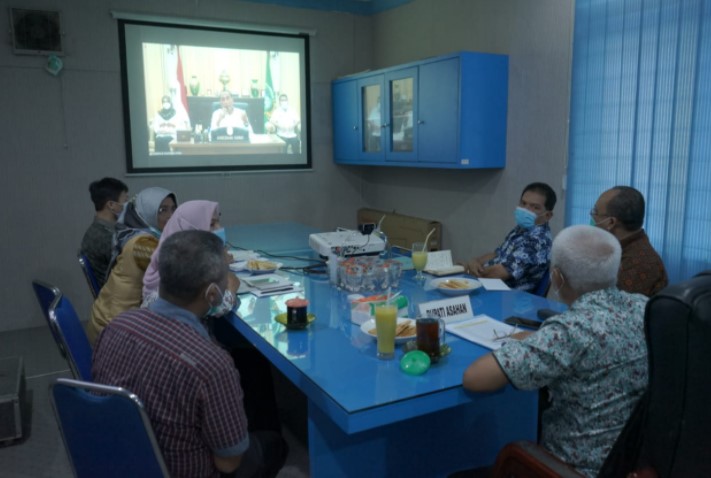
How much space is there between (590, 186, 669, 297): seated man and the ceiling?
10.9ft

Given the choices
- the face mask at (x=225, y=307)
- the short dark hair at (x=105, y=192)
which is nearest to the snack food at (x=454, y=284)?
the face mask at (x=225, y=307)

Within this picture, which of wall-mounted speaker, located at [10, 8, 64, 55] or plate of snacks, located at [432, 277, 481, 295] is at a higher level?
wall-mounted speaker, located at [10, 8, 64, 55]

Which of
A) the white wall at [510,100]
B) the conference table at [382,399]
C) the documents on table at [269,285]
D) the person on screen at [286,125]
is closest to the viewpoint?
the conference table at [382,399]

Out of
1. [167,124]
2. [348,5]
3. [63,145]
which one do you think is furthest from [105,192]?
[348,5]

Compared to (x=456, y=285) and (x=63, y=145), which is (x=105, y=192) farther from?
(x=456, y=285)

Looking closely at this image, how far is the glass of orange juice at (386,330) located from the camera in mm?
1638

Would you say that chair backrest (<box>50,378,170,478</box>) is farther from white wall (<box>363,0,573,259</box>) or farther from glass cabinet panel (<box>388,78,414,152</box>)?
glass cabinet panel (<box>388,78,414,152</box>)

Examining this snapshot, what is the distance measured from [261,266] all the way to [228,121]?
2562mm

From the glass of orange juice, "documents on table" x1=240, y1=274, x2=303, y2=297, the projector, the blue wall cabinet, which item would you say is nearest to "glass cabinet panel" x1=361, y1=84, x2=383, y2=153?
the blue wall cabinet

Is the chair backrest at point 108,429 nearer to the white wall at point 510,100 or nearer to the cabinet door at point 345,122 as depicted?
the white wall at point 510,100

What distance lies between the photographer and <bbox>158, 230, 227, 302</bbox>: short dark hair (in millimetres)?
1453

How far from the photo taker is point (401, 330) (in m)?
1.79

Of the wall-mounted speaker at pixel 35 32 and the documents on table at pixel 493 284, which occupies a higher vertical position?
the wall-mounted speaker at pixel 35 32

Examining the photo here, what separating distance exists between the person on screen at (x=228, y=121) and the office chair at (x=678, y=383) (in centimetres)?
444
